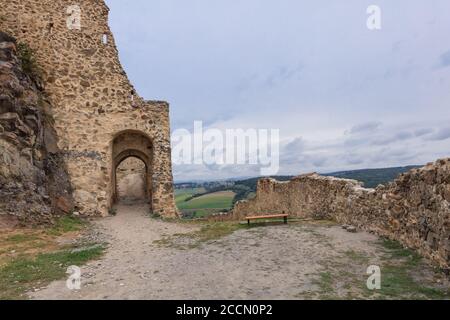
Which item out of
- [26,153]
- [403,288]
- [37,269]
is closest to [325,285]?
[403,288]

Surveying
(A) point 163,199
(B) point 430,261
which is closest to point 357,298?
(B) point 430,261

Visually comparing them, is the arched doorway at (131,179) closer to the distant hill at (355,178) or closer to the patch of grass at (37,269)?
the distant hill at (355,178)

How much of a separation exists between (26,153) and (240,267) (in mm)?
8971

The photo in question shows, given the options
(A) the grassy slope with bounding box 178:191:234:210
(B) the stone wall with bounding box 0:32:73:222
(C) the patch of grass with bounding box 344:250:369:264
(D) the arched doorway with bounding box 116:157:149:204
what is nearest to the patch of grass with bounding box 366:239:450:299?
(C) the patch of grass with bounding box 344:250:369:264

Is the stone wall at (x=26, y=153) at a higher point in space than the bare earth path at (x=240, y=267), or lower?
higher

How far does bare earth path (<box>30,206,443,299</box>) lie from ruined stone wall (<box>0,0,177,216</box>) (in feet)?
17.3

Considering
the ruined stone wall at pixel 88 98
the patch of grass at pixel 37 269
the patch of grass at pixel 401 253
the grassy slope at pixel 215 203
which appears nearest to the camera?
the patch of grass at pixel 37 269

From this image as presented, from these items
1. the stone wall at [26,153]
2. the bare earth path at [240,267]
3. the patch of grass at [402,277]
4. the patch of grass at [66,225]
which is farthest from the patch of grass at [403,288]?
the stone wall at [26,153]

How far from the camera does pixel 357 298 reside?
546 centimetres

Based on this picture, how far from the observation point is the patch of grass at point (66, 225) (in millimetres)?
11527

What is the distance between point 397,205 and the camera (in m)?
8.83

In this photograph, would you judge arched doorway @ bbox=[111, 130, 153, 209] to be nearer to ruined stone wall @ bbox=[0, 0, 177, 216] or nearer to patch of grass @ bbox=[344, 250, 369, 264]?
ruined stone wall @ bbox=[0, 0, 177, 216]

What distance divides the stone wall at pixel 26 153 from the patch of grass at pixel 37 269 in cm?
349

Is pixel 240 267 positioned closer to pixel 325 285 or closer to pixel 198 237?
pixel 325 285
